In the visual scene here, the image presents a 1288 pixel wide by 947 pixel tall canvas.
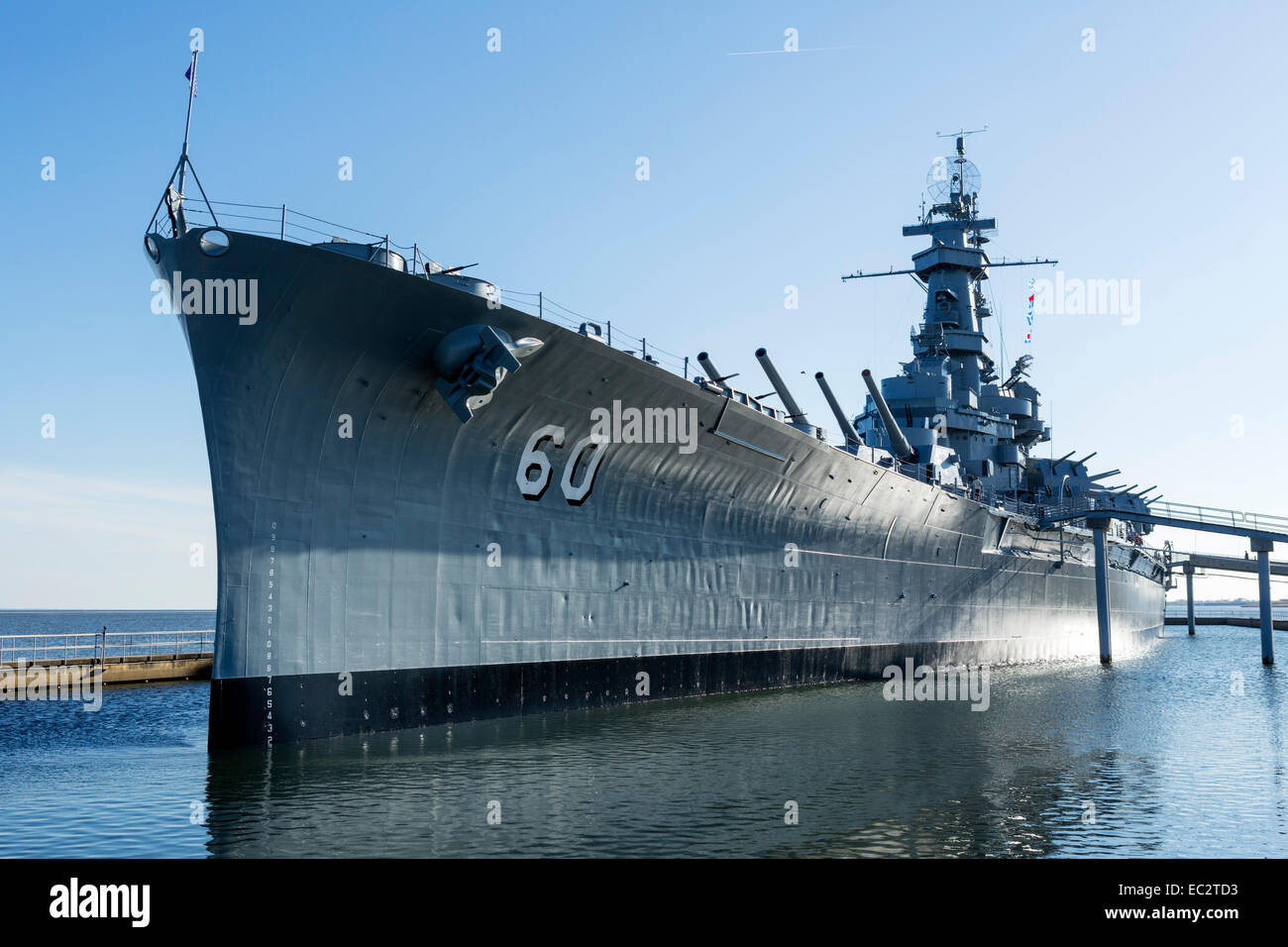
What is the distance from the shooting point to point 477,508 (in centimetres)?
1555

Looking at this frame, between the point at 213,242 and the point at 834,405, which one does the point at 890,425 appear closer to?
the point at 834,405

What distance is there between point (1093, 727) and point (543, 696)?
1044 centimetres

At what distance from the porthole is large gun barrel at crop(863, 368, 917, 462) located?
1734cm

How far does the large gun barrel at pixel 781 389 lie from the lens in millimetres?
22688

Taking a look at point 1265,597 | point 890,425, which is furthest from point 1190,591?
point 890,425

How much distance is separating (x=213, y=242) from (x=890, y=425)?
18.8 metres

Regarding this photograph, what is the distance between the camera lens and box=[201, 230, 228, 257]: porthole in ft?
42.3

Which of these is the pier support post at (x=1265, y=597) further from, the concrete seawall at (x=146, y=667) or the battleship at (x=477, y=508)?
the concrete seawall at (x=146, y=667)

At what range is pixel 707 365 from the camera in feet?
64.3

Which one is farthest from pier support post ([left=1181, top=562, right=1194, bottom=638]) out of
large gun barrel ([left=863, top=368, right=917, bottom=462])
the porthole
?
the porthole

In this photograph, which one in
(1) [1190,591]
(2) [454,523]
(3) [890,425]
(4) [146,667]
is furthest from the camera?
(1) [1190,591]

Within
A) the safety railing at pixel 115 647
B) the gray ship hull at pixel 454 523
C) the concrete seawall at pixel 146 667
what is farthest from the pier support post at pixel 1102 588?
the concrete seawall at pixel 146 667
